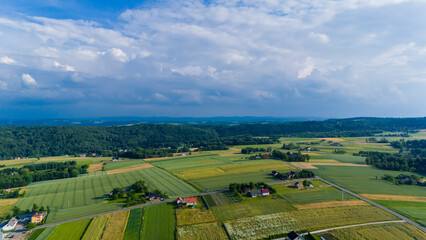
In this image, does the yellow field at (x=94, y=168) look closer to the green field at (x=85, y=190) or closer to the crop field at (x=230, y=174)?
the green field at (x=85, y=190)

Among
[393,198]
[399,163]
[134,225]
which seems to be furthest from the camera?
[399,163]

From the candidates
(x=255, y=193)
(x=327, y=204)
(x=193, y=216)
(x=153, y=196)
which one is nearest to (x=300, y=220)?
(x=327, y=204)

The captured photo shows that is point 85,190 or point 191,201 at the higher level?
point 191,201

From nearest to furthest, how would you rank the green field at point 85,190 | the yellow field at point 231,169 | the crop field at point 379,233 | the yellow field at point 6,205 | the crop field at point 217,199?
the crop field at point 379,233 → the yellow field at point 6,205 → the green field at point 85,190 → the crop field at point 217,199 → the yellow field at point 231,169

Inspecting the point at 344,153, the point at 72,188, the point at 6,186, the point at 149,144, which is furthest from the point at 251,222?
the point at 149,144

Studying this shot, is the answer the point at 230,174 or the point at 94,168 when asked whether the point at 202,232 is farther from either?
the point at 94,168

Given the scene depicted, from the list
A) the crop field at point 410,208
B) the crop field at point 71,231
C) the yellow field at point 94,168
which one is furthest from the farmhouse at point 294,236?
the yellow field at point 94,168

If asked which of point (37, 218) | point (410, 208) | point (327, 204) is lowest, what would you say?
point (37, 218)
